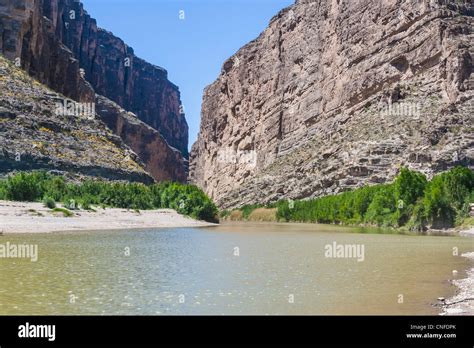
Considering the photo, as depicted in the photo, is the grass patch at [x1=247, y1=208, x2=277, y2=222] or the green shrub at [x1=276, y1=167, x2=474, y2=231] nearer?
the green shrub at [x1=276, y1=167, x2=474, y2=231]

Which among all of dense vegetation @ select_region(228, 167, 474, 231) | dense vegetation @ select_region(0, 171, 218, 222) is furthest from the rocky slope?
dense vegetation @ select_region(228, 167, 474, 231)

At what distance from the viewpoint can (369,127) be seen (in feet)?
339

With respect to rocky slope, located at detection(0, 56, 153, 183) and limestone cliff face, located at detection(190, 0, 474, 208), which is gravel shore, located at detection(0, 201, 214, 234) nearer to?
rocky slope, located at detection(0, 56, 153, 183)

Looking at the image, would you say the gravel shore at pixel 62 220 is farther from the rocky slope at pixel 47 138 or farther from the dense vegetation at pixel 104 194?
the rocky slope at pixel 47 138

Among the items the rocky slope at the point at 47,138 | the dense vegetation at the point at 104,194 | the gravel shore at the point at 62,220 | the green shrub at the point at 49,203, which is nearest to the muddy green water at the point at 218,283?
the gravel shore at the point at 62,220

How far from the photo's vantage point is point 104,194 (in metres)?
60.9

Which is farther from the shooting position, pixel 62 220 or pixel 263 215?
pixel 263 215

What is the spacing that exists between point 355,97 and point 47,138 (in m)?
77.6

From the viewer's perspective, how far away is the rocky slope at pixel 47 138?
5994 centimetres

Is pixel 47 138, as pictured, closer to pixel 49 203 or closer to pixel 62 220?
pixel 49 203

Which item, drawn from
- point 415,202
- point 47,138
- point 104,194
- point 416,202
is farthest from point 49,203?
point 415,202

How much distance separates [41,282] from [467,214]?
162 ft

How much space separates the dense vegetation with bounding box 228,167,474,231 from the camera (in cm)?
5638

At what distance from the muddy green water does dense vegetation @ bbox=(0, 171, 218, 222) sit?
25.2 m
